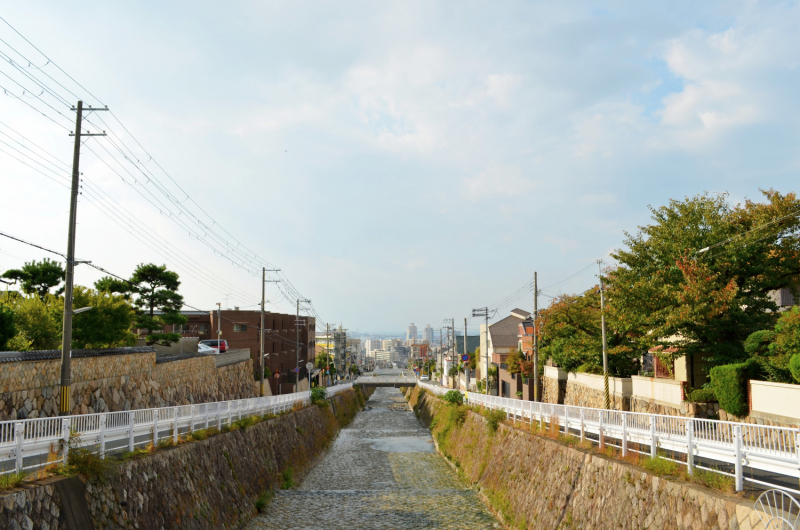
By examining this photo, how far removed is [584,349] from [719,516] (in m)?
27.3

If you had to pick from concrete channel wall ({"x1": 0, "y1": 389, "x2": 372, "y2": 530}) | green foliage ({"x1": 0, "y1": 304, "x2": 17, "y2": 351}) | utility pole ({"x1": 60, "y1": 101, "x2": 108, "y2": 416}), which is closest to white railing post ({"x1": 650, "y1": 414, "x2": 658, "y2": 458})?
concrete channel wall ({"x1": 0, "y1": 389, "x2": 372, "y2": 530})

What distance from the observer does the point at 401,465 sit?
29.7 m

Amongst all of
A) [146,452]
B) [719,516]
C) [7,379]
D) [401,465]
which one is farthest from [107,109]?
[401,465]

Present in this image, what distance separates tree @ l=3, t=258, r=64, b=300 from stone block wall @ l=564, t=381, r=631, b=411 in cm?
3517

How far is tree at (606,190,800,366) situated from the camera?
22250 millimetres

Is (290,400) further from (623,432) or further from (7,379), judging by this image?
(623,432)

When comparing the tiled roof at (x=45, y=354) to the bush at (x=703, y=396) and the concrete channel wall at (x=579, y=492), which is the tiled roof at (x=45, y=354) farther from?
the bush at (x=703, y=396)

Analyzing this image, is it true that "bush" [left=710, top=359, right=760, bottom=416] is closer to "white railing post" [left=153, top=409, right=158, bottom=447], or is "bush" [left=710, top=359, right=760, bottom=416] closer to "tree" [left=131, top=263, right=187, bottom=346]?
"white railing post" [left=153, top=409, right=158, bottom=447]

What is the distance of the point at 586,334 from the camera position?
35969 millimetres

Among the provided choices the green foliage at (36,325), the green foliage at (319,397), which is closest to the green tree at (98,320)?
the green foliage at (36,325)

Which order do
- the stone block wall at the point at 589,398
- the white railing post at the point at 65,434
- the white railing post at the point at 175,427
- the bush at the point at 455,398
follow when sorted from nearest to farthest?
the white railing post at the point at 65,434
the white railing post at the point at 175,427
the stone block wall at the point at 589,398
the bush at the point at 455,398

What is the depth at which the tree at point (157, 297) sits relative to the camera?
36094 millimetres

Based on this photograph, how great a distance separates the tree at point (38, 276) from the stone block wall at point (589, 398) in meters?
35.2

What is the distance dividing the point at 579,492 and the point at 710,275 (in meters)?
14.3
